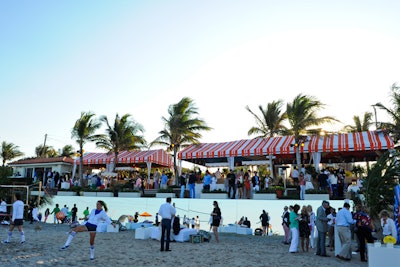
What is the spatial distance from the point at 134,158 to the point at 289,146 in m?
14.0

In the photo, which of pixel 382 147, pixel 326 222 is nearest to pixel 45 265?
pixel 326 222

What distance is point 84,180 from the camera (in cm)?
3244

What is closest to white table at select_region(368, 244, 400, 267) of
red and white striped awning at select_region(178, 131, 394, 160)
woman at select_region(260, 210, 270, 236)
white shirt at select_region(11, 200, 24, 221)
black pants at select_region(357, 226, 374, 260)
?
black pants at select_region(357, 226, 374, 260)

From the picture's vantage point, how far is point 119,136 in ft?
112

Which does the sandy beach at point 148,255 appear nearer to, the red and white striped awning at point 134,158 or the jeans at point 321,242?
the jeans at point 321,242

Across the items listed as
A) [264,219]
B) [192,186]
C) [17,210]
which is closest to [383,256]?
[17,210]

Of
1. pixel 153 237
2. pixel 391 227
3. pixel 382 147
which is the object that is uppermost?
pixel 382 147

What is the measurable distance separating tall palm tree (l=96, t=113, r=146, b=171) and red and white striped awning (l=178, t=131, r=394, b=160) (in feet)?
27.2

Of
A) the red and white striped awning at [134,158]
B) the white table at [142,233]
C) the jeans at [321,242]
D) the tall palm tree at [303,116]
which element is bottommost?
the white table at [142,233]

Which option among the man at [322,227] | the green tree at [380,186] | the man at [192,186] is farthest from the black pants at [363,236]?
the man at [192,186]

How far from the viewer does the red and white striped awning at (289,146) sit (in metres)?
21.8

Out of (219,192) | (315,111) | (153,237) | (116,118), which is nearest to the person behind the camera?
(153,237)

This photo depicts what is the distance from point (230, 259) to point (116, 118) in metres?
26.5

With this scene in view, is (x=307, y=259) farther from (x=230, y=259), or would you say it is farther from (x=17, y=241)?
(x=17, y=241)
